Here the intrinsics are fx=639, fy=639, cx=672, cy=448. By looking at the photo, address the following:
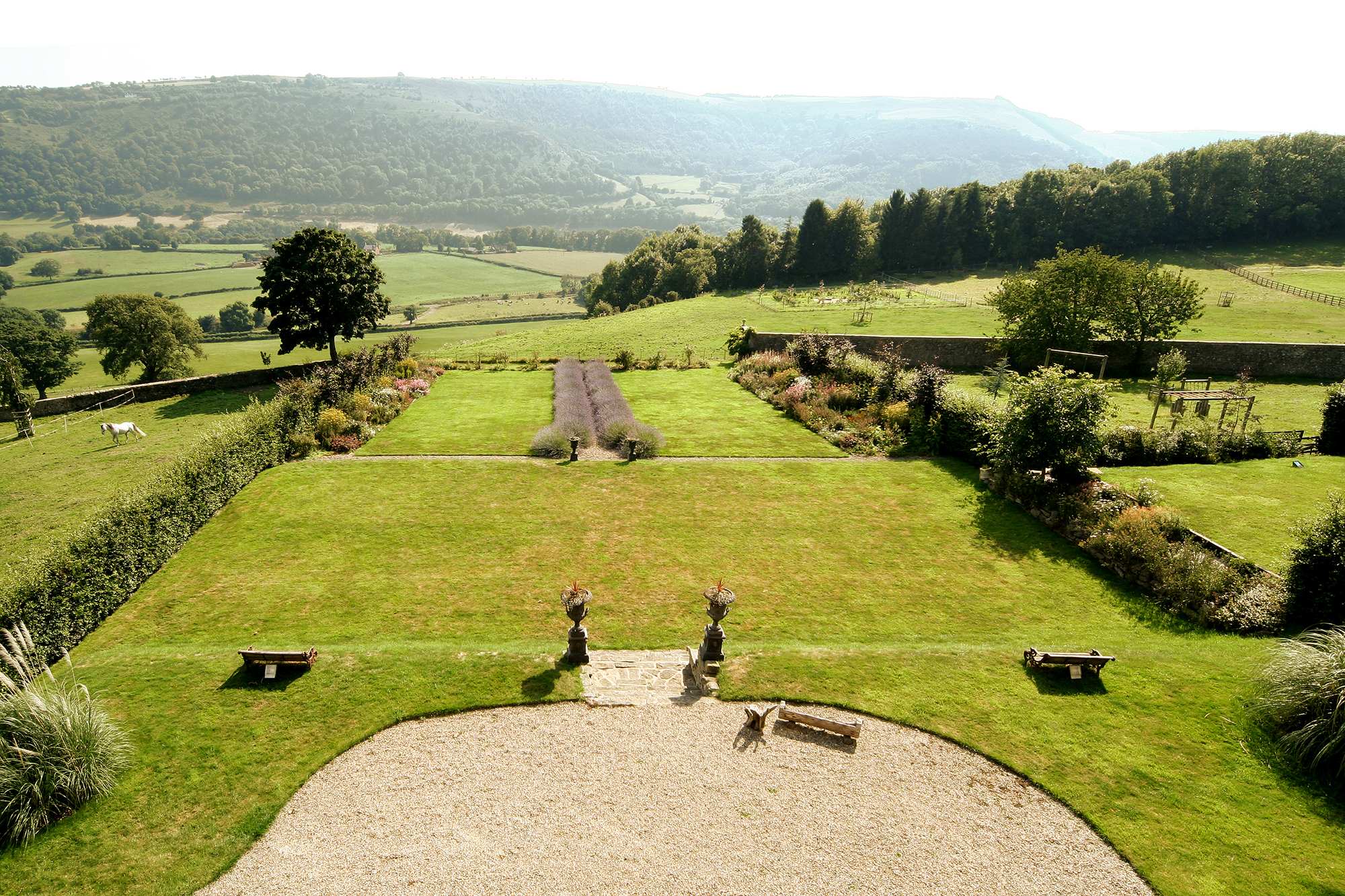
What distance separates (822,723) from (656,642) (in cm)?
424

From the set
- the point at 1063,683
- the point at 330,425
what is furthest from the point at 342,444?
the point at 1063,683

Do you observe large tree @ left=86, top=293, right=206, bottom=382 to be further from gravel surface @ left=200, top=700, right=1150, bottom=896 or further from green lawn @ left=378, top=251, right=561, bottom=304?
green lawn @ left=378, top=251, right=561, bottom=304

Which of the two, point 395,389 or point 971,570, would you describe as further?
point 395,389

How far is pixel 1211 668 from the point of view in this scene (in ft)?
44.4

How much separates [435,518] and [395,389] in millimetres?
16847

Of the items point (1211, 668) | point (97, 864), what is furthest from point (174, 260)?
point (1211, 668)

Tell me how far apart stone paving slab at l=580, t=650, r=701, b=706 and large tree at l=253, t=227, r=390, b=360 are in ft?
106

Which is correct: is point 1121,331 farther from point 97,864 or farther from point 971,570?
point 97,864

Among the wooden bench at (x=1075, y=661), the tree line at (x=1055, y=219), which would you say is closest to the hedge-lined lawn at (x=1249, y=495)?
the wooden bench at (x=1075, y=661)

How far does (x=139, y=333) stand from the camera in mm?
46938

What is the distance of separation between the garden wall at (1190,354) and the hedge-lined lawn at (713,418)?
7.98 meters

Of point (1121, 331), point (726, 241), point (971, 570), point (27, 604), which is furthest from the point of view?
point (726, 241)

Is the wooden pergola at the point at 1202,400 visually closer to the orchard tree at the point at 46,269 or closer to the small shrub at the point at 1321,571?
the small shrub at the point at 1321,571

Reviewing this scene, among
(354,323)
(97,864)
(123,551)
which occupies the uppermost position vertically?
(354,323)
